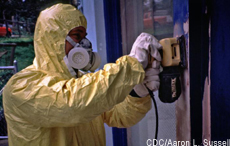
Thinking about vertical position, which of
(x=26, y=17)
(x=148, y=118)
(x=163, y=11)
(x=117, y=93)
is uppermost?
(x=26, y=17)

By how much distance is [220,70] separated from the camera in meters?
1.01

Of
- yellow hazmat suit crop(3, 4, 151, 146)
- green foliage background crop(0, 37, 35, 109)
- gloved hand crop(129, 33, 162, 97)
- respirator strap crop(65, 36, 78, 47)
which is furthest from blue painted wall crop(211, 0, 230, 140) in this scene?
green foliage background crop(0, 37, 35, 109)

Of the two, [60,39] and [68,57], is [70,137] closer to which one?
[68,57]

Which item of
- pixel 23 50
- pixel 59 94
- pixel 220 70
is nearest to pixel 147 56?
pixel 220 70

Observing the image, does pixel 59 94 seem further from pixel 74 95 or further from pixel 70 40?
pixel 70 40

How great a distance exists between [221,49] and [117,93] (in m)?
0.55

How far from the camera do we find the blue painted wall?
0.96m

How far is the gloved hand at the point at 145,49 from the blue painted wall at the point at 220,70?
274 millimetres

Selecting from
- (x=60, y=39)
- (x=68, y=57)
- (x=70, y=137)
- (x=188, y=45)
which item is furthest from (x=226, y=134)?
(x=60, y=39)

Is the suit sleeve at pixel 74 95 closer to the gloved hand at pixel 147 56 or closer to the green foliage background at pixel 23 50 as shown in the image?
the gloved hand at pixel 147 56

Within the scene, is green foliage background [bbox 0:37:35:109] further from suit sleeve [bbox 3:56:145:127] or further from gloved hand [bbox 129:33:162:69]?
gloved hand [bbox 129:33:162:69]

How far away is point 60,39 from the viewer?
48.1 inches

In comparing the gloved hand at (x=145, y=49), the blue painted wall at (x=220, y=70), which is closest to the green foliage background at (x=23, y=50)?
the gloved hand at (x=145, y=49)

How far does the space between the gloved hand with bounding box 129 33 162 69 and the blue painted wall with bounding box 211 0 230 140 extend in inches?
10.8
